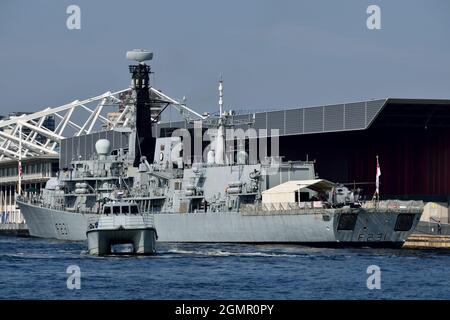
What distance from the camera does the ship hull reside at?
9288 cm

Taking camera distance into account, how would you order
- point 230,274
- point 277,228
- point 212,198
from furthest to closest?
point 212,198 → point 277,228 → point 230,274

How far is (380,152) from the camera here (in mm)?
134625

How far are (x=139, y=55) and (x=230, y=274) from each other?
58656 mm

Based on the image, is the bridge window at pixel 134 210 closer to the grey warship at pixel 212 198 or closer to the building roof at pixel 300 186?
the grey warship at pixel 212 198

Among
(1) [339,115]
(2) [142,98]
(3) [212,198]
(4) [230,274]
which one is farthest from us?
(2) [142,98]

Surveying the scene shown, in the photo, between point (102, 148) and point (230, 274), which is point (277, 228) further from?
point (230, 274)

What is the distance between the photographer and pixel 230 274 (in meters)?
67.0

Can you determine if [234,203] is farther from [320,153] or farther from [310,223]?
[320,153]

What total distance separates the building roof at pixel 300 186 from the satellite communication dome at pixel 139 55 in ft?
95.2

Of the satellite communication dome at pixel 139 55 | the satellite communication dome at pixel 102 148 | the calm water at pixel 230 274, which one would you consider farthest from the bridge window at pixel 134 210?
the satellite communication dome at pixel 139 55

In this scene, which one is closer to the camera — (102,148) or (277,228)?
(277,228)

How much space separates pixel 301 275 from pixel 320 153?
70.2 meters

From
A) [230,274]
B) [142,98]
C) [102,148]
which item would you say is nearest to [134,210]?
[230,274]
